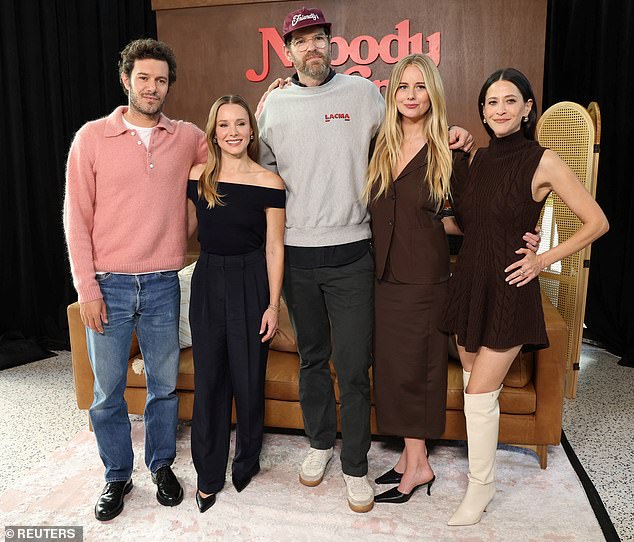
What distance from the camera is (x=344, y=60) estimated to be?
3.99 metres

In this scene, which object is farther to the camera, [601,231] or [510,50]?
[510,50]

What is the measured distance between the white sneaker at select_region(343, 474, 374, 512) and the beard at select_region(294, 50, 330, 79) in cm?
148

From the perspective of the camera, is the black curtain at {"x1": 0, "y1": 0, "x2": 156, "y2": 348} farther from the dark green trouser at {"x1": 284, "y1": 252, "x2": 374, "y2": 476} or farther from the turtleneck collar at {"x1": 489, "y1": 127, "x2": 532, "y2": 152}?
the turtleneck collar at {"x1": 489, "y1": 127, "x2": 532, "y2": 152}

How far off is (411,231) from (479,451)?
0.80 metres

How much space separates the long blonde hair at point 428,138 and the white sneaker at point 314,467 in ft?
3.50

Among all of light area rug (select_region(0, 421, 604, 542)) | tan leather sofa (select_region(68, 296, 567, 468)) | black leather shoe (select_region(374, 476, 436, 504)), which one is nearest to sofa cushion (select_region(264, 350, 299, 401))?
tan leather sofa (select_region(68, 296, 567, 468))

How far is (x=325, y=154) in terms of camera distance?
83.3 inches

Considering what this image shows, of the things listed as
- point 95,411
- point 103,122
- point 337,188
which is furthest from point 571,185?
point 95,411

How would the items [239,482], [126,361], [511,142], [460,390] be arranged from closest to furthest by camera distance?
1. [511,142]
2. [126,361]
3. [239,482]
4. [460,390]

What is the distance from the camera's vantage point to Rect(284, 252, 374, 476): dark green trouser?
7.14 ft

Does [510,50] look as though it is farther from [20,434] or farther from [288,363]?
[20,434]

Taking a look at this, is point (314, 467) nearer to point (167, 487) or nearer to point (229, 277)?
point (167, 487)

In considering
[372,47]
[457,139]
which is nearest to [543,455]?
[457,139]

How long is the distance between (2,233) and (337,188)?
3.07 meters
